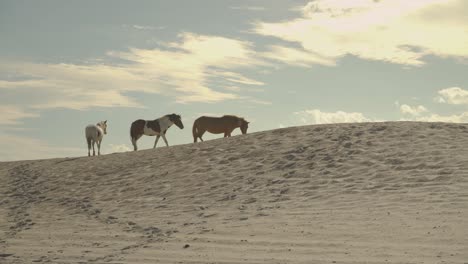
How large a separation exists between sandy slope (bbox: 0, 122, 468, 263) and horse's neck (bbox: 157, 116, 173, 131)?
434 centimetres

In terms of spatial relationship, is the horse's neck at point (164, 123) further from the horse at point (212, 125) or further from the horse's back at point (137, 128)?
the horse at point (212, 125)

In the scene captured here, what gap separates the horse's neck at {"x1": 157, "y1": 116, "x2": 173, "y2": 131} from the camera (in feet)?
89.5

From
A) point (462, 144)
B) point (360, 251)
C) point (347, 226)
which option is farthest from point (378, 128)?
point (360, 251)

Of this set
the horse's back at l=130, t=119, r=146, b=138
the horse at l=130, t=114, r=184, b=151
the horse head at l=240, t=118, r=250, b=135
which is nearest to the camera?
the horse at l=130, t=114, r=184, b=151

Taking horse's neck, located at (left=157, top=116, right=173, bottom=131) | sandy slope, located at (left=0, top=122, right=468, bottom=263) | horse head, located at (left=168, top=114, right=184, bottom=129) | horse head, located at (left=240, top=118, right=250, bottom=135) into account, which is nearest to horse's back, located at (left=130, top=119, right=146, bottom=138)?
horse's neck, located at (left=157, top=116, right=173, bottom=131)

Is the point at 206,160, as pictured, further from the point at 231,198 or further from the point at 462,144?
the point at 462,144

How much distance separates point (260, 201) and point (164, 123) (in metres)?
15.1

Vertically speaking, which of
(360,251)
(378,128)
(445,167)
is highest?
(378,128)

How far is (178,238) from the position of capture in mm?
9859

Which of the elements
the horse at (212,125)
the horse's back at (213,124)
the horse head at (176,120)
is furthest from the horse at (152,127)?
the horse's back at (213,124)

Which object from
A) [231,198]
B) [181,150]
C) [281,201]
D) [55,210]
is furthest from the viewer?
[181,150]

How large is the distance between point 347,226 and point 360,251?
5.38 feet

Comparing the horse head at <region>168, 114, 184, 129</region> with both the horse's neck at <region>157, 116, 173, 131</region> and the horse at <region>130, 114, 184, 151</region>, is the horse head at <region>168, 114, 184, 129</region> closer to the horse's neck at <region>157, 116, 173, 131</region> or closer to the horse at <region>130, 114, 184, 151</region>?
the horse at <region>130, 114, 184, 151</region>

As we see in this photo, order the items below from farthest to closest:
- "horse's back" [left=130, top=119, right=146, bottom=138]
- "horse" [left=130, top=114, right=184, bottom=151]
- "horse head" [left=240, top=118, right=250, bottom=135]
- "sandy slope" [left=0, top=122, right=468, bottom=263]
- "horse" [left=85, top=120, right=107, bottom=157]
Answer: "horse head" [left=240, top=118, right=250, bottom=135]
"horse's back" [left=130, top=119, right=146, bottom=138]
"horse" [left=130, top=114, right=184, bottom=151]
"horse" [left=85, top=120, right=107, bottom=157]
"sandy slope" [left=0, top=122, right=468, bottom=263]
